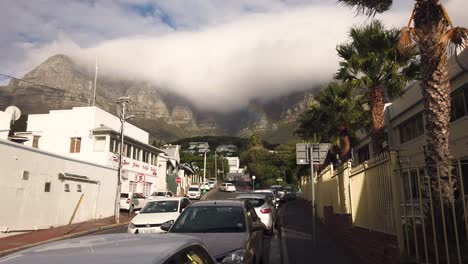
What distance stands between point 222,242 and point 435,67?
5.61 m

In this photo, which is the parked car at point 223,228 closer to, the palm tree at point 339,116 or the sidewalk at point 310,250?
the sidewalk at point 310,250

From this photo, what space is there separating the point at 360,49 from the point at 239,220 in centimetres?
1402

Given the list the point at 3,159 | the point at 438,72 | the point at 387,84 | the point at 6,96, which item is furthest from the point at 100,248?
the point at 6,96

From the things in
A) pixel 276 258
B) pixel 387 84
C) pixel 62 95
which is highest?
pixel 62 95

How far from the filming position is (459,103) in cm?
1783

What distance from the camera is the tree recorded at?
18.7m

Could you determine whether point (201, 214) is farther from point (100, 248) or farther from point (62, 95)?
Result: point (62, 95)

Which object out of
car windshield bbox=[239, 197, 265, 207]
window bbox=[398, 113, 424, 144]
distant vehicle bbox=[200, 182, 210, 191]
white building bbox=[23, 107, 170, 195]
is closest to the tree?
window bbox=[398, 113, 424, 144]

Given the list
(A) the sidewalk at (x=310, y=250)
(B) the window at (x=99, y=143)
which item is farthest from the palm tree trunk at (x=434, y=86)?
(B) the window at (x=99, y=143)

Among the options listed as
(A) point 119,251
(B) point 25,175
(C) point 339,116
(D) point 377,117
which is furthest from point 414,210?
(B) point 25,175

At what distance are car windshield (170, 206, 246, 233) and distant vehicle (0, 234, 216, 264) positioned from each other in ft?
14.0

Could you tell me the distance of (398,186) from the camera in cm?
786

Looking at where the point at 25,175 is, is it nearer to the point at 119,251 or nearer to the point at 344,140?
the point at 344,140

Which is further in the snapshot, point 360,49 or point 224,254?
point 360,49
